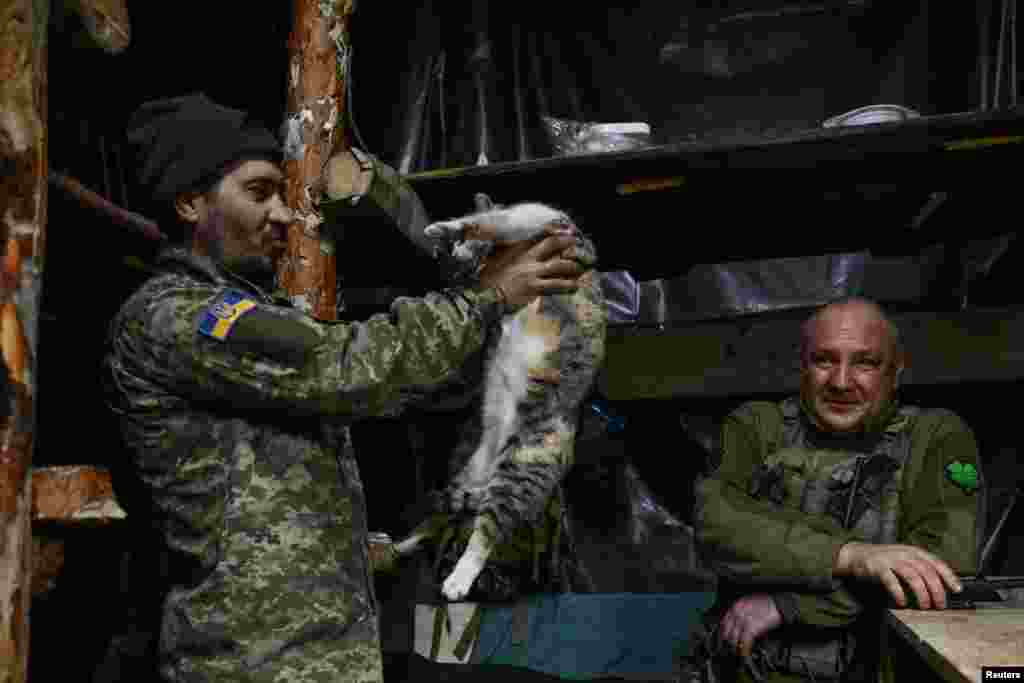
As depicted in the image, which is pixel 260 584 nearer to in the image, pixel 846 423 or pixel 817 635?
pixel 817 635

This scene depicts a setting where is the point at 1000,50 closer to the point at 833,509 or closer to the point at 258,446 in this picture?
the point at 833,509

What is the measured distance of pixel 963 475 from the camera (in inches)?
135

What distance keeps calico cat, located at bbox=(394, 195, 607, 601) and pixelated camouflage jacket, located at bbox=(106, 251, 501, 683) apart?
0.44 metres

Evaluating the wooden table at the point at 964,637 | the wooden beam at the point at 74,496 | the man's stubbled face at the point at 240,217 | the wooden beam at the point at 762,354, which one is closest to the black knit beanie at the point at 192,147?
the man's stubbled face at the point at 240,217

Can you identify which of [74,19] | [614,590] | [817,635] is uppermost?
[74,19]

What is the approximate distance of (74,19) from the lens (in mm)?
2797

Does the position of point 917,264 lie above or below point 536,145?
below

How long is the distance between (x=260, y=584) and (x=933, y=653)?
1539 millimetres

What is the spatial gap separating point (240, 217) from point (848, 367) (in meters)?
2.37

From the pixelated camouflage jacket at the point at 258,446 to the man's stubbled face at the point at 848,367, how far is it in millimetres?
1867

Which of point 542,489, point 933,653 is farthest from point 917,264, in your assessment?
point 933,653

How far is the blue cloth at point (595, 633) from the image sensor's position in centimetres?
495

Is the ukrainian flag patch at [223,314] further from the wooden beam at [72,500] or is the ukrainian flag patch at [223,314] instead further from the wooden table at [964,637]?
the wooden table at [964,637]

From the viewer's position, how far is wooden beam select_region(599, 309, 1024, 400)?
4.89 meters
